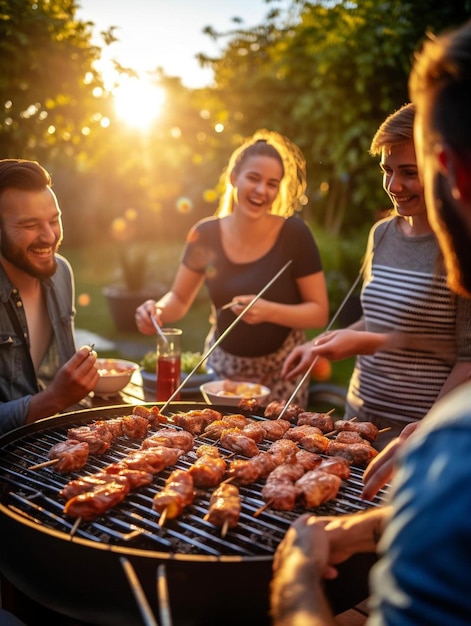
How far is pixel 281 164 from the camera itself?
180 inches

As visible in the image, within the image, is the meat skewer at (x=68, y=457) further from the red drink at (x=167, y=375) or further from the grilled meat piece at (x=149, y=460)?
the red drink at (x=167, y=375)

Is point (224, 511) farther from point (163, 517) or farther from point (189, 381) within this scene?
point (189, 381)

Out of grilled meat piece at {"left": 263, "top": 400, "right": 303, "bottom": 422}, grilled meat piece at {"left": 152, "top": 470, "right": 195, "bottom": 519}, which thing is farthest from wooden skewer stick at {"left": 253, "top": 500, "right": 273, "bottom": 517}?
grilled meat piece at {"left": 263, "top": 400, "right": 303, "bottom": 422}

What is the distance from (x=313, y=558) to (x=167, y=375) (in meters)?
2.23

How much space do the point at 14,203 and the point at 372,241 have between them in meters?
2.25

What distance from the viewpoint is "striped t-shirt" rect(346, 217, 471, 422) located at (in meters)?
3.26

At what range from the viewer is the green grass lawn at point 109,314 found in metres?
11.3

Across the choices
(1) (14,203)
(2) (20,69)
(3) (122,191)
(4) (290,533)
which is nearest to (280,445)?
(4) (290,533)

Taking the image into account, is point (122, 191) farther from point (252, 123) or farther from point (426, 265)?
point (426, 265)

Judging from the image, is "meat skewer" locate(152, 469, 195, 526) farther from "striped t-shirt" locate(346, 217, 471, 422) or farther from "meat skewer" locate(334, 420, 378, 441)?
"striped t-shirt" locate(346, 217, 471, 422)

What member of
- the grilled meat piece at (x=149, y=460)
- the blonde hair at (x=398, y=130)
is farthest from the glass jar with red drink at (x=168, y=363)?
the blonde hair at (x=398, y=130)

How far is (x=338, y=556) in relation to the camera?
1.71m

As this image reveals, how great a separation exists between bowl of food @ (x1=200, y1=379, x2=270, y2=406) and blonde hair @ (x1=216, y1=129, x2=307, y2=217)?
1.80 metres

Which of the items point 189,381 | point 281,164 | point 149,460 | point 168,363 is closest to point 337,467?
point 149,460
